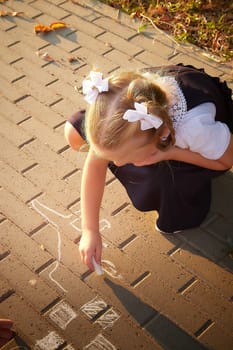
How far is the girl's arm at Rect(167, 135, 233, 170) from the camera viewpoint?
6.63ft

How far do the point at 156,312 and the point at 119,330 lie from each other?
0.16 m

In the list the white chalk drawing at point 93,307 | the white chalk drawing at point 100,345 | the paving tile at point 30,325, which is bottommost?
the paving tile at point 30,325

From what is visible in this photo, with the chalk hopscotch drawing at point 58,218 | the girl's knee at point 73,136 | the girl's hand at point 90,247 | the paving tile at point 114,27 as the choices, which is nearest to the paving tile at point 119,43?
the paving tile at point 114,27

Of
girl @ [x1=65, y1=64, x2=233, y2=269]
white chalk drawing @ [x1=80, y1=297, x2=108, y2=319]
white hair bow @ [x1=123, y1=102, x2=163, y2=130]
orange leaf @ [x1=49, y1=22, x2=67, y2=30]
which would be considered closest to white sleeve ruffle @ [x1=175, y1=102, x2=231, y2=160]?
girl @ [x1=65, y1=64, x2=233, y2=269]

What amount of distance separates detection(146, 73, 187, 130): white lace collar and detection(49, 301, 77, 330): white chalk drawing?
806 mm

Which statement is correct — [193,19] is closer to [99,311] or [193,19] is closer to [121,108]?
[121,108]

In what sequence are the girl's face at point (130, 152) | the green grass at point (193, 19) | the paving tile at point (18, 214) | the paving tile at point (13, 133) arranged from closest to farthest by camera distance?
the girl's face at point (130, 152), the paving tile at point (18, 214), the paving tile at point (13, 133), the green grass at point (193, 19)

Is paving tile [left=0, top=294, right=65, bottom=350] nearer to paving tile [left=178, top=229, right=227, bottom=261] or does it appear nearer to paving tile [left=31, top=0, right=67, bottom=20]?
paving tile [left=178, top=229, right=227, bottom=261]

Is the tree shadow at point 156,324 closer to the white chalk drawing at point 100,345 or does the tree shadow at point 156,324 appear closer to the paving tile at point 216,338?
the paving tile at point 216,338

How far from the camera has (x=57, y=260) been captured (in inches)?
89.4

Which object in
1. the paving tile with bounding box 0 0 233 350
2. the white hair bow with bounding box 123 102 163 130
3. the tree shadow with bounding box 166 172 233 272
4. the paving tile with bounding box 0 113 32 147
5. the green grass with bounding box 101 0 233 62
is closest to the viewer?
the white hair bow with bounding box 123 102 163 130

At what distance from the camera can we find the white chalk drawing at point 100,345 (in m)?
1.99

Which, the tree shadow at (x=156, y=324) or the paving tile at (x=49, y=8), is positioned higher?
the paving tile at (x=49, y=8)

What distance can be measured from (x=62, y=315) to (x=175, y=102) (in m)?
0.91
